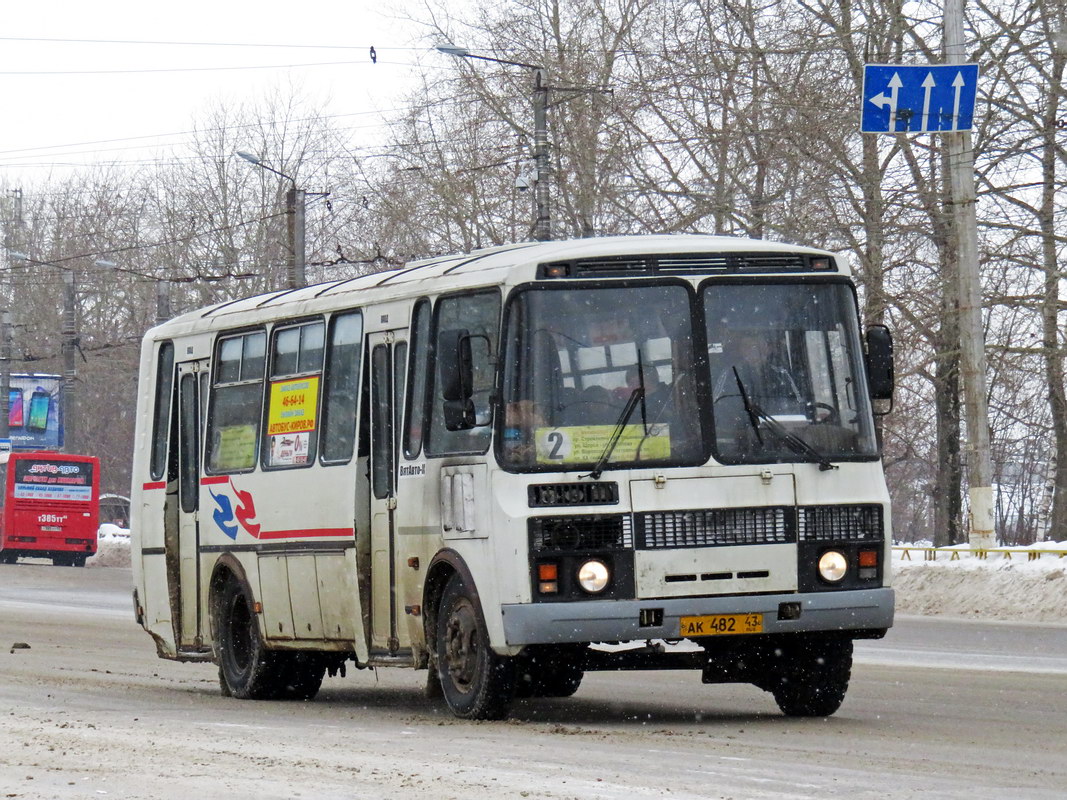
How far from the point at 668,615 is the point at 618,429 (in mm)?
1007

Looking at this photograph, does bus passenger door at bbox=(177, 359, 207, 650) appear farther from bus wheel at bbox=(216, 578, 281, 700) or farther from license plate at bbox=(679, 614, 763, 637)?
license plate at bbox=(679, 614, 763, 637)

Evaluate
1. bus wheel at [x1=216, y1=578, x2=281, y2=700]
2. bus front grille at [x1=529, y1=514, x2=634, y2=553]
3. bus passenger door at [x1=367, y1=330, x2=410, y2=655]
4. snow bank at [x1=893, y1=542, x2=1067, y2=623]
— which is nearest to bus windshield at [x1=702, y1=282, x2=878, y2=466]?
bus front grille at [x1=529, y1=514, x2=634, y2=553]

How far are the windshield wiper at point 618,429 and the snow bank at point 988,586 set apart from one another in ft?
46.1

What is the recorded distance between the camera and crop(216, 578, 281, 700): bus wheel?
46.6 ft

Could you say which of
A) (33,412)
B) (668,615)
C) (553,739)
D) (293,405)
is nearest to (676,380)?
(668,615)

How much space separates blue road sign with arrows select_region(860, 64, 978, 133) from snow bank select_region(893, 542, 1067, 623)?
18.3ft

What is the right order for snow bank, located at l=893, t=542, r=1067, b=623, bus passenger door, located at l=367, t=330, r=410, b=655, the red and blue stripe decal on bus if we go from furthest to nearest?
snow bank, located at l=893, t=542, r=1067, b=623
the red and blue stripe decal on bus
bus passenger door, located at l=367, t=330, r=410, b=655

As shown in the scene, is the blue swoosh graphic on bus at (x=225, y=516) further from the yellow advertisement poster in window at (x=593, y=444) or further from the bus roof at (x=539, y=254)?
the yellow advertisement poster in window at (x=593, y=444)

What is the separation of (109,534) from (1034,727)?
48729 millimetres

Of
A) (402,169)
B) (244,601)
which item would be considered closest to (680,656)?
(244,601)

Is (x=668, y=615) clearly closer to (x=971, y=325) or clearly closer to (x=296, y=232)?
(x=971, y=325)

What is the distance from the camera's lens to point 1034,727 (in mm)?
10852

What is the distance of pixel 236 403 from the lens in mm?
14539

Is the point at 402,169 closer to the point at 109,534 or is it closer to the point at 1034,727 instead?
the point at 109,534
